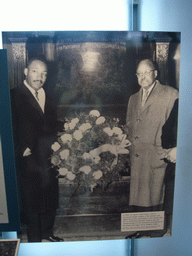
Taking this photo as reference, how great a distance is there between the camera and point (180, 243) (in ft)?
3.32

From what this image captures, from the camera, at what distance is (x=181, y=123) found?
0.95 meters

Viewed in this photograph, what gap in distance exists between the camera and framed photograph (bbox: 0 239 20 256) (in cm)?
89

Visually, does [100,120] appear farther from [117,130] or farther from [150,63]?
[150,63]

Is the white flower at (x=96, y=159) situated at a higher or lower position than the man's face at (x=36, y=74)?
lower

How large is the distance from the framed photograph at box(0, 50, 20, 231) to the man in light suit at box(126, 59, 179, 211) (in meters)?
0.52

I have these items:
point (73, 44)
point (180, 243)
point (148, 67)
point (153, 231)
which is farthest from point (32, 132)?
point (180, 243)

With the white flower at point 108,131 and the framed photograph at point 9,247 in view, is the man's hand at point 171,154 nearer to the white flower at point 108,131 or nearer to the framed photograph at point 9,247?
the white flower at point 108,131

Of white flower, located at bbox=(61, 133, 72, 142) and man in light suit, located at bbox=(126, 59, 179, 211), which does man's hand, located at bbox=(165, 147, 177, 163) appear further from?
white flower, located at bbox=(61, 133, 72, 142)

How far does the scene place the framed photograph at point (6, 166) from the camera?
852mm

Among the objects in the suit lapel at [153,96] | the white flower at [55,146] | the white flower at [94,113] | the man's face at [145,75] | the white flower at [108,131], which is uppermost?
the man's face at [145,75]

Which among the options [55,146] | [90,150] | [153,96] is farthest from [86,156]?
[153,96]
